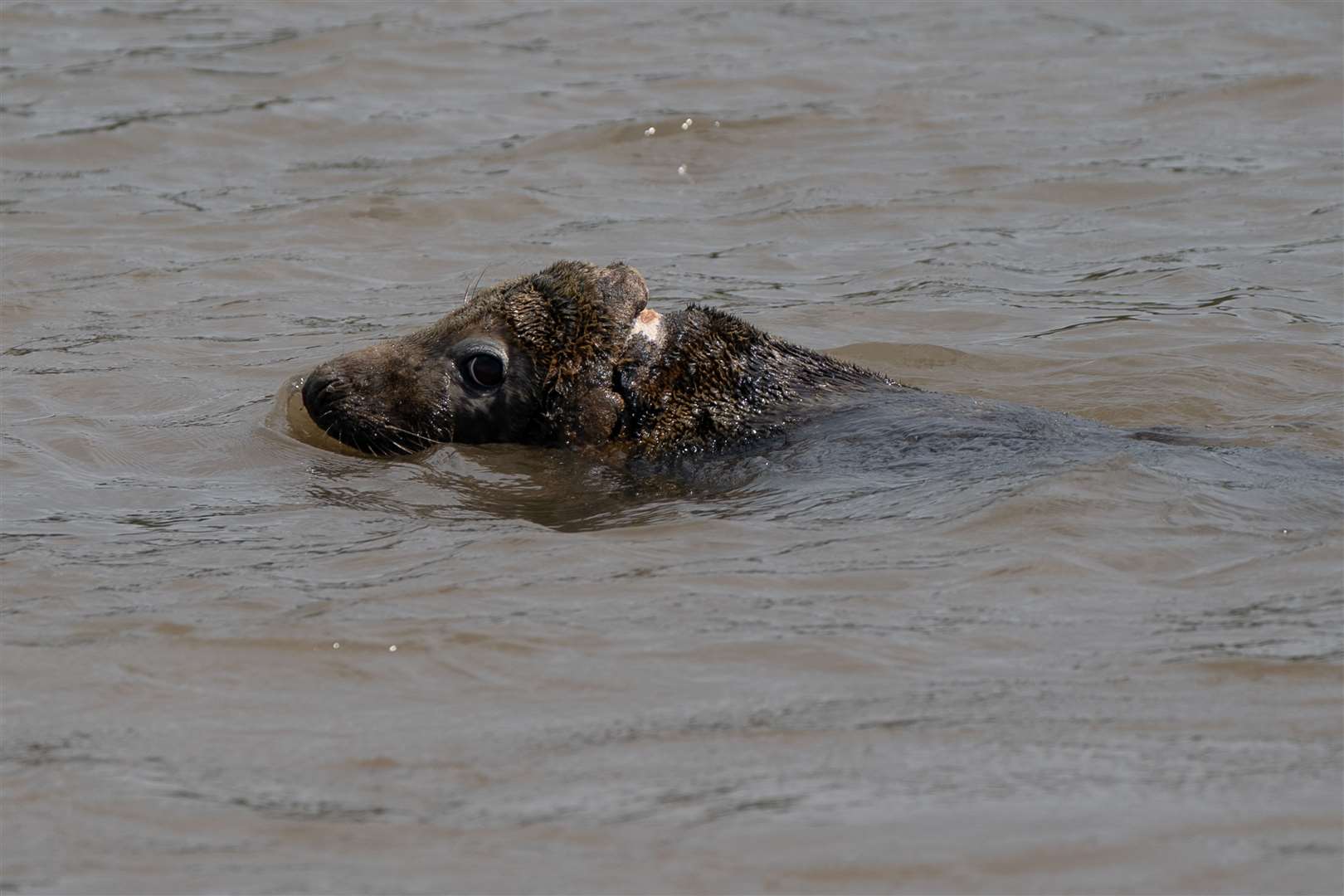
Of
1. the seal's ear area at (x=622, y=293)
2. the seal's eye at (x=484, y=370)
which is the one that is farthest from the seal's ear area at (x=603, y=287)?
the seal's eye at (x=484, y=370)

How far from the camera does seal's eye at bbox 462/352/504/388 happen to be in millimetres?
8539

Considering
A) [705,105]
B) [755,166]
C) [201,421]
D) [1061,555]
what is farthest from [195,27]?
[1061,555]

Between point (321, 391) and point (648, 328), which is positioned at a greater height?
point (648, 328)

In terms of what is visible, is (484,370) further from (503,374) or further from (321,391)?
(321,391)

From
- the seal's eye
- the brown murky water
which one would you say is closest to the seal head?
the seal's eye

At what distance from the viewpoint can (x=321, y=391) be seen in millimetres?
8734

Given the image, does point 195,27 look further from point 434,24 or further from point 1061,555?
point 1061,555

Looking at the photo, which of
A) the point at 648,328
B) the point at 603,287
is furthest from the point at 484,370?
the point at 648,328

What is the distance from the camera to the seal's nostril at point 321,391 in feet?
28.6

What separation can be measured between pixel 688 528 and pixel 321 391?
213 centimetres

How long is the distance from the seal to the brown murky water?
18cm

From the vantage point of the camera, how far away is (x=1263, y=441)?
903 centimetres

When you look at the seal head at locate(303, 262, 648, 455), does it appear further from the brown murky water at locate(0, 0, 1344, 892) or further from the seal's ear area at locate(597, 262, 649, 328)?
the brown murky water at locate(0, 0, 1344, 892)

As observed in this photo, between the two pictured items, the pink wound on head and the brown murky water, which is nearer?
the brown murky water
